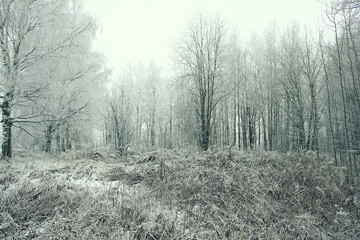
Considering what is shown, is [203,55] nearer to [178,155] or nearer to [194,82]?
[194,82]

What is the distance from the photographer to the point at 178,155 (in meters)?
7.86

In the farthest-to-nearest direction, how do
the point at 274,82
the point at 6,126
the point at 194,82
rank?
the point at 274,82 < the point at 194,82 < the point at 6,126

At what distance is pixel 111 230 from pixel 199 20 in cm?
1341

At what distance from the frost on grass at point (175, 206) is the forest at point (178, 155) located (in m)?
0.02

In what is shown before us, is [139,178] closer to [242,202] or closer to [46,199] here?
[46,199]

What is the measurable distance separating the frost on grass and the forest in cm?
2

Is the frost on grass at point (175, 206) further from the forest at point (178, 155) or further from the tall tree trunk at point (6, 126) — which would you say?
the tall tree trunk at point (6, 126)

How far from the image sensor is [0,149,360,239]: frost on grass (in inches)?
106

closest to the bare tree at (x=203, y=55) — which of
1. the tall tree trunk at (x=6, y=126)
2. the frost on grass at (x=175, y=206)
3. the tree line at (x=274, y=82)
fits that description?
the tree line at (x=274, y=82)

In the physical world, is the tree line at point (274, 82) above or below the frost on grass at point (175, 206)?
above

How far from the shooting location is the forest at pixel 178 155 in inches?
118

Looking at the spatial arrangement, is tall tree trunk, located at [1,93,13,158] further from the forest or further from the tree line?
the tree line

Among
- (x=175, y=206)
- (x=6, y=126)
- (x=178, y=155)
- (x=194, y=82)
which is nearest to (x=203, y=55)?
(x=194, y=82)

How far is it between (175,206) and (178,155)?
422 centimetres
